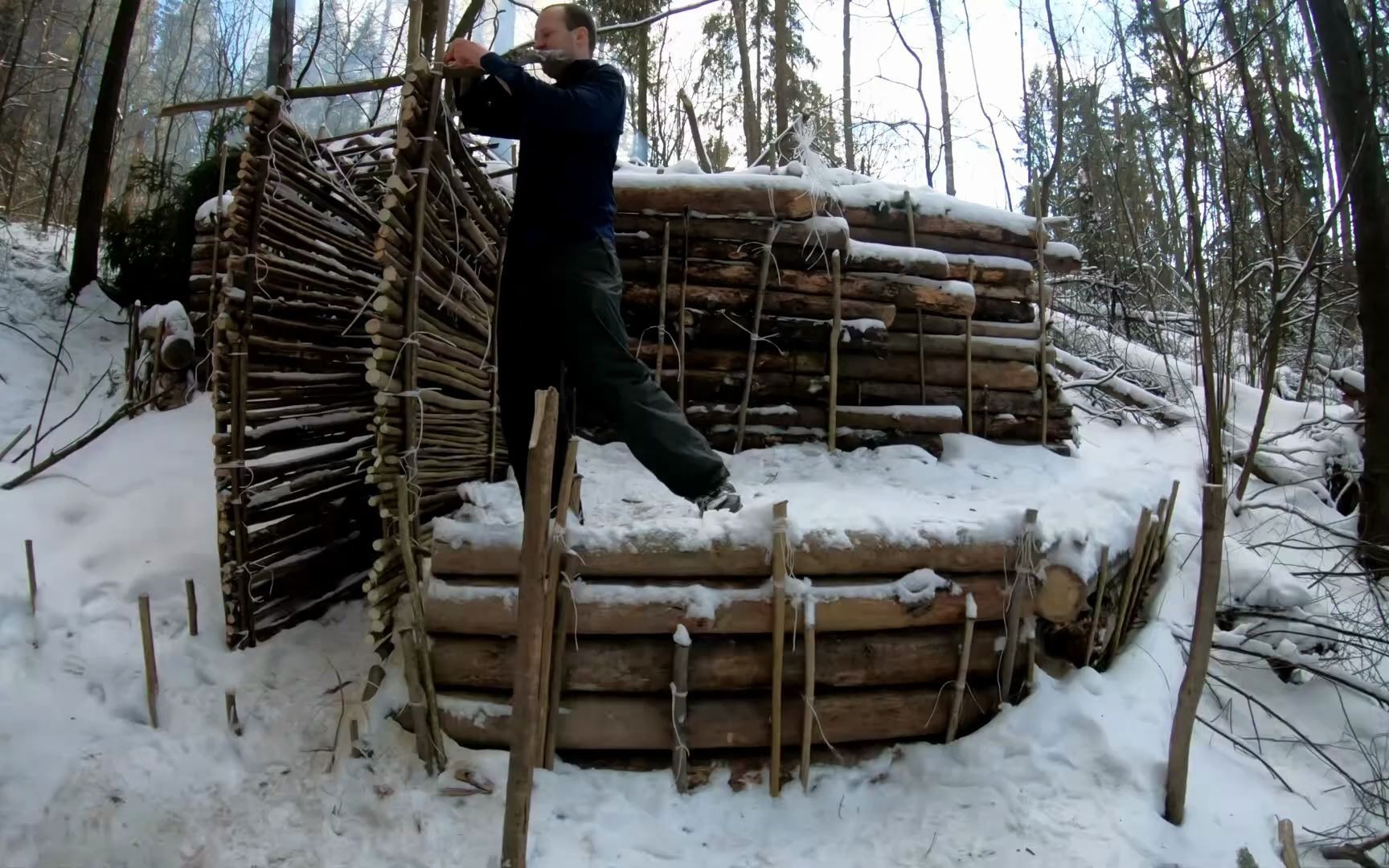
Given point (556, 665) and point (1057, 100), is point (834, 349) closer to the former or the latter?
point (556, 665)

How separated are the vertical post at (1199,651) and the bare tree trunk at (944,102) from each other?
36.0 ft

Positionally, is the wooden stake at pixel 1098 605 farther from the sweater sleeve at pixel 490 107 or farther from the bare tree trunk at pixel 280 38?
the bare tree trunk at pixel 280 38

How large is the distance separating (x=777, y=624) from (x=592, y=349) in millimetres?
1240

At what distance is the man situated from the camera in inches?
102

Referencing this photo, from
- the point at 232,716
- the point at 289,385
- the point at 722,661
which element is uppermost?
the point at 289,385

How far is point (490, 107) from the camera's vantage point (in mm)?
2686

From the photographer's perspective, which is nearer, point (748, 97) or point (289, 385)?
point (289, 385)

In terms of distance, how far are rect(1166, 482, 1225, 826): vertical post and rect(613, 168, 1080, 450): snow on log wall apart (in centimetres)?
256

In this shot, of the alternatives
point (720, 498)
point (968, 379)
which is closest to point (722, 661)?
point (720, 498)

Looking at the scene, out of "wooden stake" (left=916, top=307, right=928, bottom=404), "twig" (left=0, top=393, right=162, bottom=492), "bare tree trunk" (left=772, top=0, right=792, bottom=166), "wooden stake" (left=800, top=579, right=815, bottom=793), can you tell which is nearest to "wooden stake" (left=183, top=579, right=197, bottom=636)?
"twig" (left=0, top=393, right=162, bottom=492)

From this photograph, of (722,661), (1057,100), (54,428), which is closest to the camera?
(722,661)

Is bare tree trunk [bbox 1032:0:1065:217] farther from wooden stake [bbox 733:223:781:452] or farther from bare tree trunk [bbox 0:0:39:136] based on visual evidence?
bare tree trunk [bbox 0:0:39:136]

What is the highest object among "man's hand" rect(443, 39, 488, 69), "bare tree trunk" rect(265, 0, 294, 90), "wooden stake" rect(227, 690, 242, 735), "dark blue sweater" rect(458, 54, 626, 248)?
"bare tree trunk" rect(265, 0, 294, 90)

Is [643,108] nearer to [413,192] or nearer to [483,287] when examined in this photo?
[483,287]
